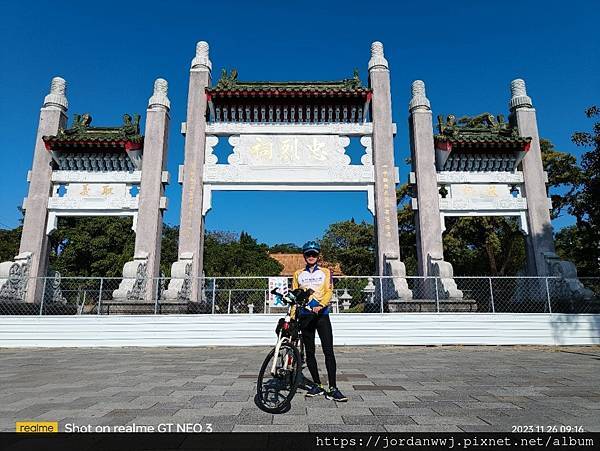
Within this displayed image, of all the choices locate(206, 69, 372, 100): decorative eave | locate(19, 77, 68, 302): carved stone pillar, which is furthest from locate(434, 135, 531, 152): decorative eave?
locate(19, 77, 68, 302): carved stone pillar

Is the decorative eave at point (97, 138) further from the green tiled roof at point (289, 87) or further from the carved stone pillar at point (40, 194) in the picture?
the green tiled roof at point (289, 87)

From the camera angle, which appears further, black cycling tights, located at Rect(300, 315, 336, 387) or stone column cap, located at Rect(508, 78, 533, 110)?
stone column cap, located at Rect(508, 78, 533, 110)

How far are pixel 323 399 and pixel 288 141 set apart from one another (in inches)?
441

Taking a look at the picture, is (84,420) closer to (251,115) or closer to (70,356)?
(70,356)

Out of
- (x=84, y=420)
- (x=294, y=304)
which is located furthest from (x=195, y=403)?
(x=294, y=304)

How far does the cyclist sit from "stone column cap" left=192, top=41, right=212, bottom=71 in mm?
12445

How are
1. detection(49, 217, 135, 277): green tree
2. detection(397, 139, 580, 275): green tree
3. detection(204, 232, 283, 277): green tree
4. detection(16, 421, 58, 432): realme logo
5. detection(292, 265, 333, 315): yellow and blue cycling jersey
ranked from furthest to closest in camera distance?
detection(204, 232, 283, 277): green tree < detection(49, 217, 135, 277): green tree < detection(397, 139, 580, 275): green tree < detection(292, 265, 333, 315): yellow and blue cycling jersey < detection(16, 421, 58, 432): realme logo

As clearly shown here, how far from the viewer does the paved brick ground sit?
3.48 meters

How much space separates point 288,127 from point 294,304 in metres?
11.0

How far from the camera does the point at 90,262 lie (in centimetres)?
3588

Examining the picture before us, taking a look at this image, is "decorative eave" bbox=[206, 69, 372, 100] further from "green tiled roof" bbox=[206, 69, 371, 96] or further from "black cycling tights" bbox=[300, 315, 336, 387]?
"black cycling tights" bbox=[300, 315, 336, 387]

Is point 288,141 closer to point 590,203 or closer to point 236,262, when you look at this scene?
point 590,203

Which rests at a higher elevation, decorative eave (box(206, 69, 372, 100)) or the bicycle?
decorative eave (box(206, 69, 372, 100))

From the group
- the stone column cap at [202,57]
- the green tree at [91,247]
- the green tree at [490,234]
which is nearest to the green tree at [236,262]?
the green tree at [91,247]
